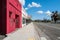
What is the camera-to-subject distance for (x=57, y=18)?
164 meters

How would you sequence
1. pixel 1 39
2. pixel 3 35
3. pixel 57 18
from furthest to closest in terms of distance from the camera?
1. pixel 57 18
2. pixel 3 35
3. pixel 1 39

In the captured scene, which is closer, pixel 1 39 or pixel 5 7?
pixel 1 39

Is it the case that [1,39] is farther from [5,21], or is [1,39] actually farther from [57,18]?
[57,18]

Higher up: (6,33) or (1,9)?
(1,9)

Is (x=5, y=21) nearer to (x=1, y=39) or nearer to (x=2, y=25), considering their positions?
(x=2, y=25)

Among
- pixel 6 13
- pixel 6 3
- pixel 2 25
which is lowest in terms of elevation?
pixel 2 25

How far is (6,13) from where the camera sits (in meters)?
16.5

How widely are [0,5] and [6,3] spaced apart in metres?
0.68

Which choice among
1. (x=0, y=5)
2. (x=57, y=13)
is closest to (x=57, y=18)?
(x=57, y=13)

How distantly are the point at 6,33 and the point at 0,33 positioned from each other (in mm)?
590

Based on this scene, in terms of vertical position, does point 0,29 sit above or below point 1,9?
below

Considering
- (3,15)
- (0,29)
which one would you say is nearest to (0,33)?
(0,29)

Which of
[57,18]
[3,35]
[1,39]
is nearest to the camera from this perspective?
[1,39]

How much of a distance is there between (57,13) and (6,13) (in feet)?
515
